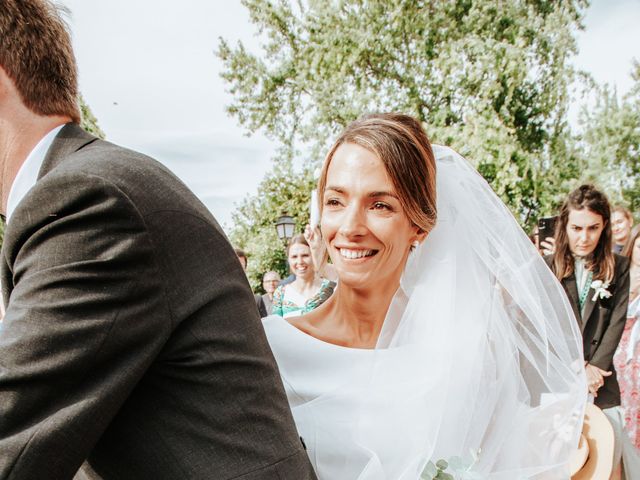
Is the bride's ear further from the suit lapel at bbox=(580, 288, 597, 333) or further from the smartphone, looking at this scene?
the smartphone

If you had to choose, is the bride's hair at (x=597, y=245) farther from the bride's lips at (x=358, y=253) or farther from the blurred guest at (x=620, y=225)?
the bride's lips at (x=358, y=253)

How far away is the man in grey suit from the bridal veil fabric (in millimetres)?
582

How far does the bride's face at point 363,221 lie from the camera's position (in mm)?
2072

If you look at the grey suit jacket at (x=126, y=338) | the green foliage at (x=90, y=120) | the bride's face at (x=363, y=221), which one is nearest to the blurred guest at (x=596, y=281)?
the bride's face at (x=363, y=221)

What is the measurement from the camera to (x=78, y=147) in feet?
4.00

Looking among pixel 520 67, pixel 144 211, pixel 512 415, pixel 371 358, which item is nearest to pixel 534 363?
pixel 512 415

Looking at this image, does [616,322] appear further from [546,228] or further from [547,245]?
[546,228]

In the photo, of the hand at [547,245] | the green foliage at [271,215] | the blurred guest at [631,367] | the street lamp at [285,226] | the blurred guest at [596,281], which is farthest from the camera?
the green foliage at [271,215]

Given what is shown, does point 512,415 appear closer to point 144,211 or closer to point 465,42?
point 144,211

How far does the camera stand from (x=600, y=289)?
15.4ft

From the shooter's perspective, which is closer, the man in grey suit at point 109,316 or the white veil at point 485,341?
the man in grey suit at point 109,316

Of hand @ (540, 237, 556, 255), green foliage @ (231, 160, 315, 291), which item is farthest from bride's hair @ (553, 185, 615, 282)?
green foliage @ (231, 160, 315, 291)

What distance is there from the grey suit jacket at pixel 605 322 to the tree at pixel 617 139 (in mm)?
17809

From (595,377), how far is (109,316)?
185 inches
